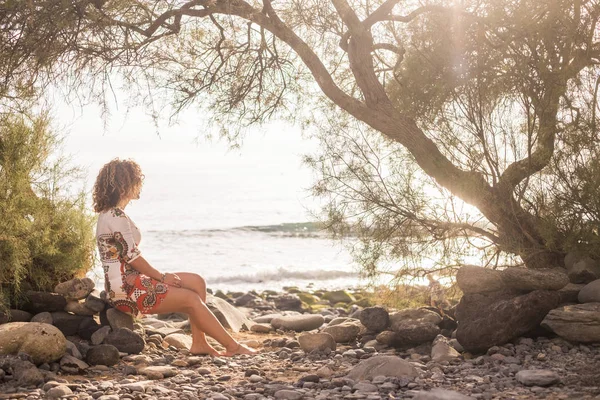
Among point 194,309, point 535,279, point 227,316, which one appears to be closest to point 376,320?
point 535,279

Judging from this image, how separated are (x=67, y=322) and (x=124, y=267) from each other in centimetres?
97

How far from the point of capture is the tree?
7.90 meters

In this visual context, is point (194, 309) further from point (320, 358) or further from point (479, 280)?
point (479, 280)

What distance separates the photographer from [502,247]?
8.51 meters

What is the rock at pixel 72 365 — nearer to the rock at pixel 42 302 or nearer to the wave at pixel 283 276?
the rock at pixel 42 302

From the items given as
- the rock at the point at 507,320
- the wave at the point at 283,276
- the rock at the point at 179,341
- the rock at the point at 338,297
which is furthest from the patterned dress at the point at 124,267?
the wave at the point at 283,276

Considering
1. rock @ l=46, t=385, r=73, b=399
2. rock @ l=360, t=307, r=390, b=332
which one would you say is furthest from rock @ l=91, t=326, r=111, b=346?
rock @ l=360, t=307, r=390, b=332

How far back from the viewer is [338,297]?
572 inches

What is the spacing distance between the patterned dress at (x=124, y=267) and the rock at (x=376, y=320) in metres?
2.45

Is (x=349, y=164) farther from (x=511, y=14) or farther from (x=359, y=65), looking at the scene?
(x=511, y=14)

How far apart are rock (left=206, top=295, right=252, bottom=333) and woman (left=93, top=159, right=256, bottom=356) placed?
7.18ft

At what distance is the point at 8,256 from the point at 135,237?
1.27 meters

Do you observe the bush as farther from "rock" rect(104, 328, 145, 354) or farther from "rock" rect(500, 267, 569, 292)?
"rock" rect(500, 267, 569, 292)

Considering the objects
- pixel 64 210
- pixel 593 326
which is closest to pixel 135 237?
pixel 64 210
